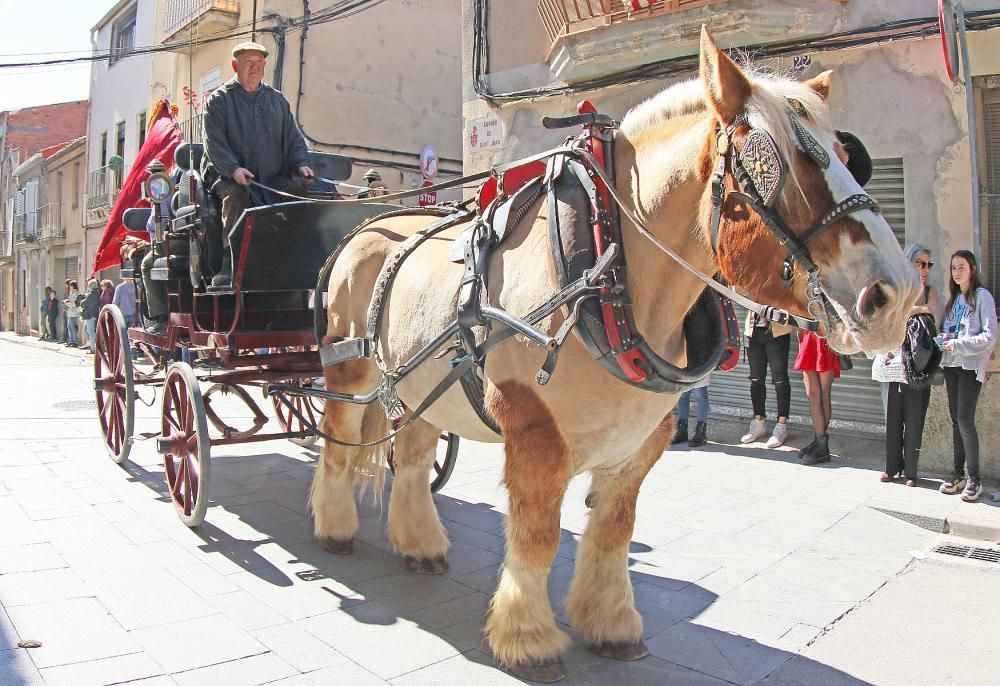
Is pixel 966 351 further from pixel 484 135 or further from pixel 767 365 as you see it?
pixel 484 135

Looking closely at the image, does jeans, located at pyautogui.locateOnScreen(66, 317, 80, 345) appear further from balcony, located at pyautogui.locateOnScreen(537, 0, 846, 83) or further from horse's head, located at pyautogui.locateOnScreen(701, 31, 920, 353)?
horse's head, located at pyautogui.locateOnScreen(701, 31, 920, 353)

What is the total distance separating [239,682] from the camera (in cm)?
A: 271

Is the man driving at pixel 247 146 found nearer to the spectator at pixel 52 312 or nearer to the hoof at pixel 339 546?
the hoof at pixel 339 546

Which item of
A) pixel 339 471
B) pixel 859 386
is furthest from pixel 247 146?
pixel 859 386

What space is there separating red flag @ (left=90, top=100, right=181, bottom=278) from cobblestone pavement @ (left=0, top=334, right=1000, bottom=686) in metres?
2.03

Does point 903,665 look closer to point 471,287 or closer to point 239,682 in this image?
point 471,287

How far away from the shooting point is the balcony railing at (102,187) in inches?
882

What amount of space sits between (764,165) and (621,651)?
1925 millimetres

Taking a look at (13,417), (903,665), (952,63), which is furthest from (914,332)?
(13,417)

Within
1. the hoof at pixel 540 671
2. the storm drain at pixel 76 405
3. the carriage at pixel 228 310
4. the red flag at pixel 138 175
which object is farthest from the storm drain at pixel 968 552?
the storm drain at pixel 76 405

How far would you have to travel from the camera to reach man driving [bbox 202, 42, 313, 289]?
15.0ft

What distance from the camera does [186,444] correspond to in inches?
178

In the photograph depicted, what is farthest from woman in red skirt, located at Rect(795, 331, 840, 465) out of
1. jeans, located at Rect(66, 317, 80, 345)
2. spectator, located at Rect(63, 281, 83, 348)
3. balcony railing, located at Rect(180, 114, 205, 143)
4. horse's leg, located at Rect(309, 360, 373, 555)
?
jeans, located at Rect(66, 317, 80, 345)

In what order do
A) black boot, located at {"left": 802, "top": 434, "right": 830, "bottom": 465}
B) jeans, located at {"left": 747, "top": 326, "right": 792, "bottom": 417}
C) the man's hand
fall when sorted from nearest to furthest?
the man's hand, black boot, located at {"left": 802, "top": 434, "right": 830, "bottom": 465}, jeans, located at {"left": 747, "top": 326, "right": 792, "bottom": 417}
